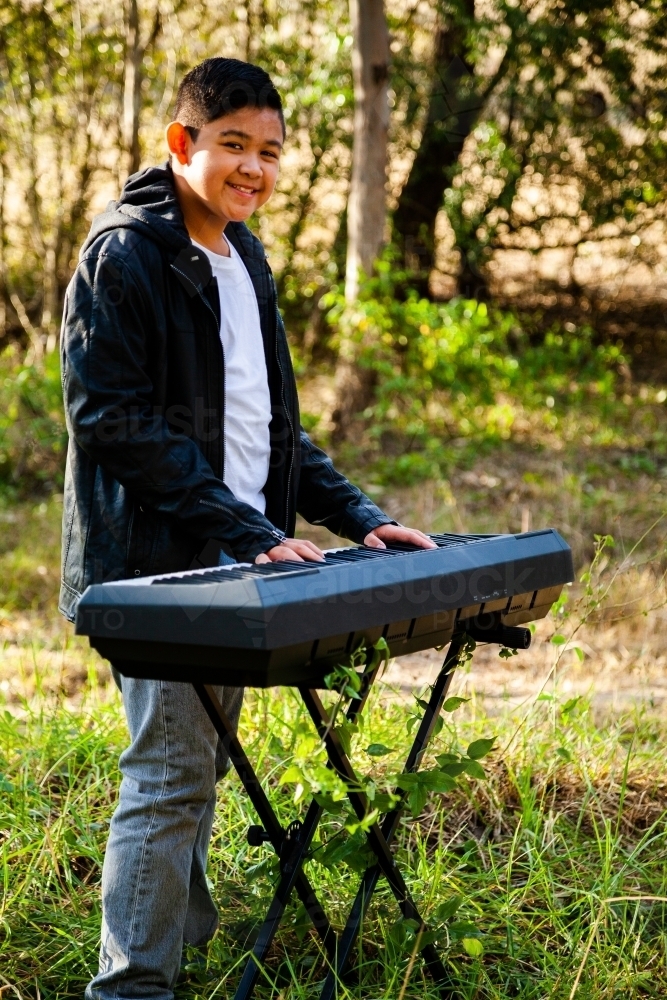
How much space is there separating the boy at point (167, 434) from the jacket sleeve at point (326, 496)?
6.1 inches

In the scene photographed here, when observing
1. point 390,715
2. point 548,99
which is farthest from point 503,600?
point 548,99

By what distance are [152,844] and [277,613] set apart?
84cm

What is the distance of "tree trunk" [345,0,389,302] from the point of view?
7734mm

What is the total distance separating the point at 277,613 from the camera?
1663 millimetres

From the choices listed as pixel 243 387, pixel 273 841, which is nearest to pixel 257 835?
pixel 273 841

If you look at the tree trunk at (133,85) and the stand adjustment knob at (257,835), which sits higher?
the tree trunk at (133,85)

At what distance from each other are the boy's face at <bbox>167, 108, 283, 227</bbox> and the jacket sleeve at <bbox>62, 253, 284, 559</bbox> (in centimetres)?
26

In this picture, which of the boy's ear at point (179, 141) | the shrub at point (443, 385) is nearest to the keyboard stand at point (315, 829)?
the boy's ear at point (179, 141)

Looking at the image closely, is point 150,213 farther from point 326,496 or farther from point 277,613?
point 277,613

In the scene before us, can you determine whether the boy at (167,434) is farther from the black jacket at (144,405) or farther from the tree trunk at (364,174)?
the tree trunk at (364,174)

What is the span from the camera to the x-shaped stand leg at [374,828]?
82.3 inches

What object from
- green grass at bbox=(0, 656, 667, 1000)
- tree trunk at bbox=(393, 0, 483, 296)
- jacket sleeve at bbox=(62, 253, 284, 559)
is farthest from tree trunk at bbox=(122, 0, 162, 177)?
jacket sleeve at bbox=(62, 253, 284, 559)

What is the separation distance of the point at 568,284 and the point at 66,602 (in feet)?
29.1

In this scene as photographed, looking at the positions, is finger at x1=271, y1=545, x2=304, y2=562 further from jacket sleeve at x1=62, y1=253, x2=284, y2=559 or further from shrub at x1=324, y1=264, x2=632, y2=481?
shrub at x1=324, y1=264, x2=632, y2=481
